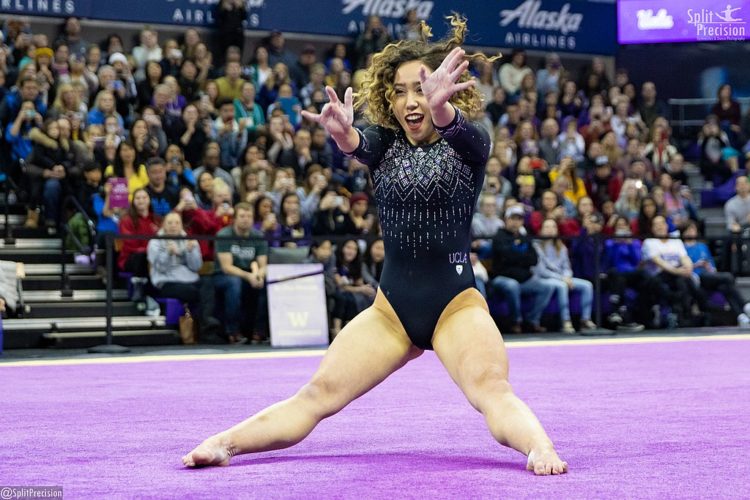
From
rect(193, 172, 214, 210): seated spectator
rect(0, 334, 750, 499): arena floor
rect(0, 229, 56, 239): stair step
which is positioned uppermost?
rect(193, 172, 214, 210): seated spectator

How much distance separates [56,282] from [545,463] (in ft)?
28.6

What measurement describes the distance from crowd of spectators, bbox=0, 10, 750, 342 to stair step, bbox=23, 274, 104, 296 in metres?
0.31

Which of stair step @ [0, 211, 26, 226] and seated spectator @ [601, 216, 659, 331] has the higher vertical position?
stair step @ [0, 211, 26, 226]

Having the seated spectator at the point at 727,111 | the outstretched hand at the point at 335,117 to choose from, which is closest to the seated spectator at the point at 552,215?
the seated spectator at the point at 727,111

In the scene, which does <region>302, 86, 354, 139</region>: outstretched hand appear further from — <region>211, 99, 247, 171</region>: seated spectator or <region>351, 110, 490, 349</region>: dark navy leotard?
<region>211, 99, 247, 171</region>: seated spectator

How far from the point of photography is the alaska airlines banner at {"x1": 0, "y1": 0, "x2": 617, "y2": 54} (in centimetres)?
1612

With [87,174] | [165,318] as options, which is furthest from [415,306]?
[87,174]

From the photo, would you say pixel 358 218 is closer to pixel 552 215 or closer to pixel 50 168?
pixel 552 215

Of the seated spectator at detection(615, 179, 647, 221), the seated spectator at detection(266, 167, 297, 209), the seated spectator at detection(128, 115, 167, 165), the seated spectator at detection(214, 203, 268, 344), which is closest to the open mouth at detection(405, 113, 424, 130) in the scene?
the seated spectator at detection(214, 203, 268, 344)

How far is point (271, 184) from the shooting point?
1294 cm

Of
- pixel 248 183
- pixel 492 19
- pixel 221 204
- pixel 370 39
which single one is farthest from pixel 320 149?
pixel 492 19

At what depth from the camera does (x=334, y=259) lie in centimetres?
1171

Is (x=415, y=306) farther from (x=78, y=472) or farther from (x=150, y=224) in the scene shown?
(x=150, y=224)

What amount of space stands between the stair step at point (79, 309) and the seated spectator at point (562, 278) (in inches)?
166
